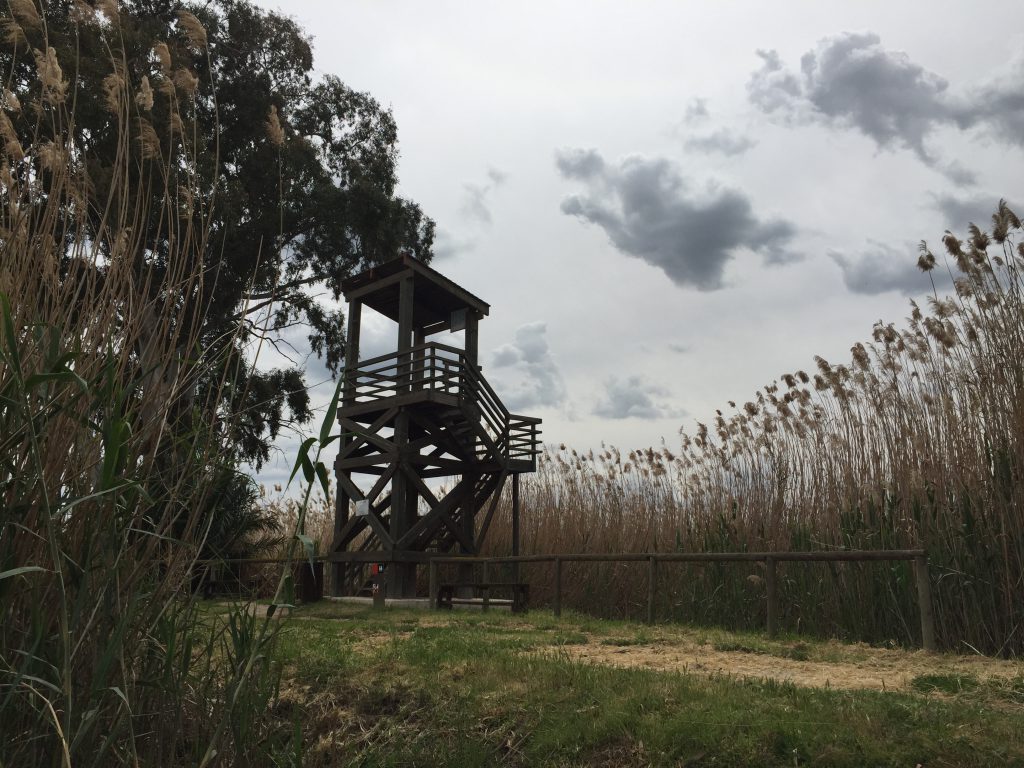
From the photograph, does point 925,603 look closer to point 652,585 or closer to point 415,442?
point 652,585

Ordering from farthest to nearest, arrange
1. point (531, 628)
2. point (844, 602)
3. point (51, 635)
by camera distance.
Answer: point (531, 628)
point (844, 602)
point (51, 635)

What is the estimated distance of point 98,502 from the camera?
288 centimetres

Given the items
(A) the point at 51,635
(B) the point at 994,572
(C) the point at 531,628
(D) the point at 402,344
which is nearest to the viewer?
(A) the point at 51,635

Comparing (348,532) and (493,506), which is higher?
(493,506)

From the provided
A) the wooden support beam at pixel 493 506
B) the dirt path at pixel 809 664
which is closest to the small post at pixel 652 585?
the dirt path at pixel 809 664

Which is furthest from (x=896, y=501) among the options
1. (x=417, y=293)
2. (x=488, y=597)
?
(x=417, y=293)

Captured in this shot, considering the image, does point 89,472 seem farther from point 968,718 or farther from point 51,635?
point 968,718

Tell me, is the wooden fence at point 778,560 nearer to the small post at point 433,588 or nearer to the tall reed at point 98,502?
the small post at point 433,588

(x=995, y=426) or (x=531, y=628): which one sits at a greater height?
(x=995, y=426)

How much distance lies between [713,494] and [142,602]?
10652 mm

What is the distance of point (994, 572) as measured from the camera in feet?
26.0

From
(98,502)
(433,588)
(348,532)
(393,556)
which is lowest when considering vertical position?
(433,588)

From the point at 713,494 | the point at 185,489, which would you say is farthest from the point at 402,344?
the point at 185,489

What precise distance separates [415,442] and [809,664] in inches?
372
